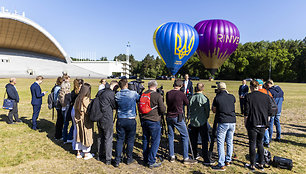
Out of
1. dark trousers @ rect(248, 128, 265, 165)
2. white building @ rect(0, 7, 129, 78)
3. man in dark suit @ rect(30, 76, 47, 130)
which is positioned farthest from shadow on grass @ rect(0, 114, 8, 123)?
white building @ rect(0, 7, 129, 78)

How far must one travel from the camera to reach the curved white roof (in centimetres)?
5921

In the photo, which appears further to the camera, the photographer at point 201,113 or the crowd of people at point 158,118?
the photographer at point 201,113

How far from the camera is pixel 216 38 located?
19.7m

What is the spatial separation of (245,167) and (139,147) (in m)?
3.06

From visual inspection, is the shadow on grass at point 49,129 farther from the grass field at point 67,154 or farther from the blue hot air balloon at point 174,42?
the blue hot air balloon at point 174,42

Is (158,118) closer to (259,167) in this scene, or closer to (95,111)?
(95,111)

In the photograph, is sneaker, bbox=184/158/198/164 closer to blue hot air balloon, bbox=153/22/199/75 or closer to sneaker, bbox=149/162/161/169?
sneaker, bbox=149/162/161/169

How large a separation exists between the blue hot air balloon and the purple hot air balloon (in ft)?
11.2

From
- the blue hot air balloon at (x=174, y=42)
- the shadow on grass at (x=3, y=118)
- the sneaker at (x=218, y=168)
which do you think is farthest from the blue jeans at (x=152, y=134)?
the blue hot air balloon at (x=174, y=42)

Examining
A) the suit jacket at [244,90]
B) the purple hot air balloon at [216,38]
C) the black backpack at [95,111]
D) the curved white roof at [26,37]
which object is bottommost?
the black backpack at [95,111]

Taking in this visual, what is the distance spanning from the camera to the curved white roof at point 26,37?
194 feet

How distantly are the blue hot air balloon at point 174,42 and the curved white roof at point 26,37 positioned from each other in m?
60.6

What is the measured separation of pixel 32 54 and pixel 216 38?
7865cm

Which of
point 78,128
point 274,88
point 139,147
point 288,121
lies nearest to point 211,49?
point 288,121
